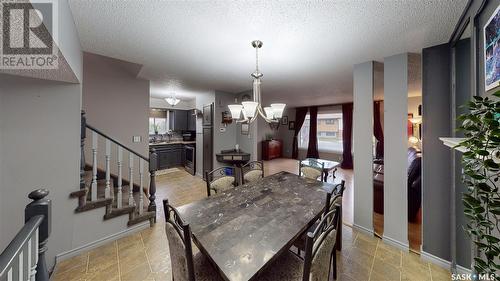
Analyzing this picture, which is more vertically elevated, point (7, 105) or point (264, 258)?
point (7, 105)

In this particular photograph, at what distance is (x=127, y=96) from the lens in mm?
3457

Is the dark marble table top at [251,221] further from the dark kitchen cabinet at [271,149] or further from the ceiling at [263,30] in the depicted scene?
the dark kitchen cabinet at [271,149]

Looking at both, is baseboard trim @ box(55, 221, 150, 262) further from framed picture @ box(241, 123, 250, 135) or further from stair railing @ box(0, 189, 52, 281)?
framed picture @ box(241, 123, 250, 135)

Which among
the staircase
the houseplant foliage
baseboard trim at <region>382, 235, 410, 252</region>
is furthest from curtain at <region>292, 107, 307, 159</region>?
the houseplant foliage

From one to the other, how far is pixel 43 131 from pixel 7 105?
340mm

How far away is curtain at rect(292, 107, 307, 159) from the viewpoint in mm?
7941

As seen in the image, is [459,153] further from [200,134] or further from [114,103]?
[200,134]

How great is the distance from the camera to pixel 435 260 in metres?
Result: 1.95

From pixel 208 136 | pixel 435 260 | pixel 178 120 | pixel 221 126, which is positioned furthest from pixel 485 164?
pixel 178 120

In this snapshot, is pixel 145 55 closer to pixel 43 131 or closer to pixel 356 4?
pixel 43 131

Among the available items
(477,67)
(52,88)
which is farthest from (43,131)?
(477,67)

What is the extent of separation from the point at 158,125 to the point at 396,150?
22.0 ft

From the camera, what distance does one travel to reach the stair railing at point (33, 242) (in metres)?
0.80

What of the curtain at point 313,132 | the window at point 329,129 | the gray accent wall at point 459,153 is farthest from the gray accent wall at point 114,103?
the window at point 329,129
